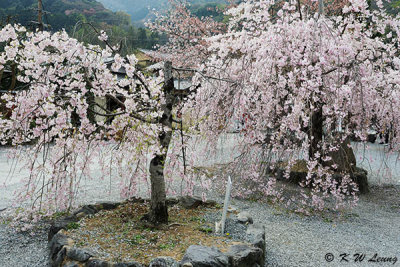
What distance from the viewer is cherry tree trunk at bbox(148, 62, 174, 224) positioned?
3.36 m

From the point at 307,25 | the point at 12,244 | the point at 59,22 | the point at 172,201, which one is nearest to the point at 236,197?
the point at 172,201

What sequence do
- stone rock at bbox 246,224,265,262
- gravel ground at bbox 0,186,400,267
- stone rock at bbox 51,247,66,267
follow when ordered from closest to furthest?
stone rock at bbox 51,247,66,267, stone rock at bbox 246,224,265,262, gravel ground at bbox 0,186,400,267

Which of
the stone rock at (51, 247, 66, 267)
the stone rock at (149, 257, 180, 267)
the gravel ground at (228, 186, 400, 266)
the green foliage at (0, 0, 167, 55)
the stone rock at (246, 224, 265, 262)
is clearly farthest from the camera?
the green foliage at (0, 0, 167, 55)

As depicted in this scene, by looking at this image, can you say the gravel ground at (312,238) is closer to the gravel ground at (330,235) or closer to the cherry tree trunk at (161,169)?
the gravel ground at (330,235)

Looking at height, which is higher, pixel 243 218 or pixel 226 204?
pixel 226 204

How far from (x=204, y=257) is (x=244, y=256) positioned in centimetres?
40

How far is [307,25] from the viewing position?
411cm

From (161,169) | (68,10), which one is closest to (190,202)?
(161,169)

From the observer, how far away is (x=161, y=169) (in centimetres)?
342

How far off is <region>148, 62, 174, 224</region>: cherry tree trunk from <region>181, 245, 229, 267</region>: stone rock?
79 cm

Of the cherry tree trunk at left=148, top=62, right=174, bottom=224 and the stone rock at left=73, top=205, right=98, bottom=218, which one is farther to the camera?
the stone rock at left=73, top=205, right=98, bottom=218

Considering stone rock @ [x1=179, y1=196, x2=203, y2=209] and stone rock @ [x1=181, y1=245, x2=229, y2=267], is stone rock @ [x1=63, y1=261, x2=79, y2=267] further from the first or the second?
stone rock @ [x1=179, y1=196, x2=203, y2=209]
